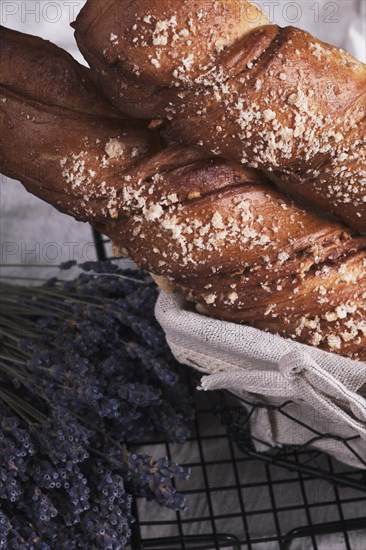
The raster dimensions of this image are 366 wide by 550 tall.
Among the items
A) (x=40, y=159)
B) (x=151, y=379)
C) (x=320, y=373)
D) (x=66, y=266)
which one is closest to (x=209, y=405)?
(x=151, y=379)

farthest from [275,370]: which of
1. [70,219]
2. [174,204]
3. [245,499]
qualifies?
[70,219]

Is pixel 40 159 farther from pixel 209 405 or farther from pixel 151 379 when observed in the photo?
pixel 209 405

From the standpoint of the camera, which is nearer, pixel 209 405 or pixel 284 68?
pixel 284 68

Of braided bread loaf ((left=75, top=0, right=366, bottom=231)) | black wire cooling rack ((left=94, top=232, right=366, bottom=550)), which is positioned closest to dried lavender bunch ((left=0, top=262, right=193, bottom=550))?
black wire cooling rack ((left=94, top=232, right=366, bottom=550))

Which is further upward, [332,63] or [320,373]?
[332,63]

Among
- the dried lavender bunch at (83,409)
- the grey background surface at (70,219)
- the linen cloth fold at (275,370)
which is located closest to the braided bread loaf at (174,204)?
the linen cloth fold at (275,370)

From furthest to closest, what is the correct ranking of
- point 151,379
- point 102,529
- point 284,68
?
point 151,379 → point 102,529 → point 284,68

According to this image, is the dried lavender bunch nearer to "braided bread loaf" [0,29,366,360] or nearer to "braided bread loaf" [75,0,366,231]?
"braided bread loaf" [0,29,366,360]
